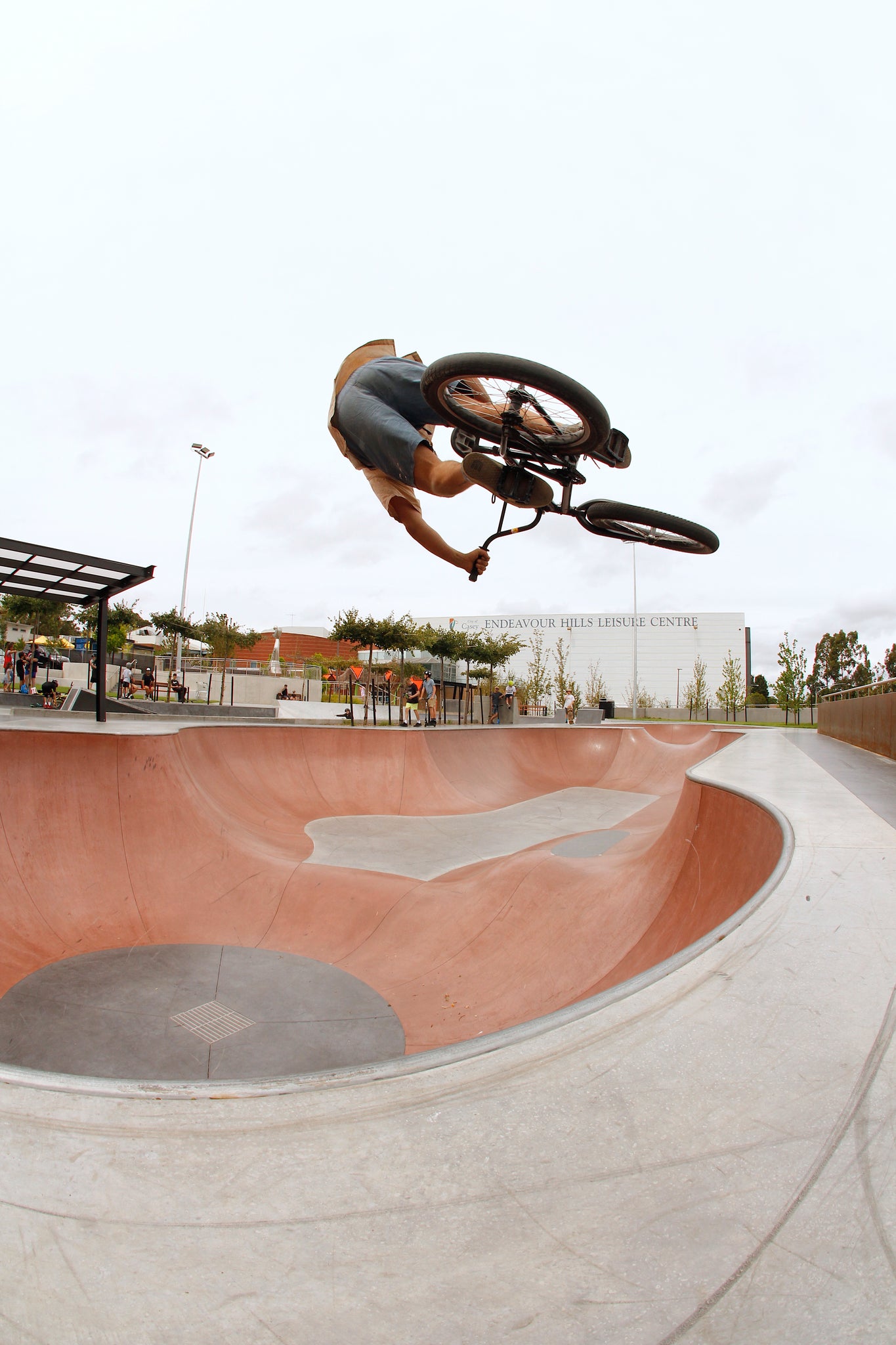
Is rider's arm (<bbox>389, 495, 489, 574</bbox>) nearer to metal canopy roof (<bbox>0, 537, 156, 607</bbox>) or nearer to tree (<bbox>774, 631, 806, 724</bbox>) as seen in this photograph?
metal canopy roof (<bbox>0, 537, 156, 607</bbox>)

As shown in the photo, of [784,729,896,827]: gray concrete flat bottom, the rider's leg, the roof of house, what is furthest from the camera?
the roof of house

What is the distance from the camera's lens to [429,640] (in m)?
34.1

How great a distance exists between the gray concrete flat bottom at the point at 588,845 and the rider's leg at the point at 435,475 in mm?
3699

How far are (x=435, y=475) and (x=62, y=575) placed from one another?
6.70 metres

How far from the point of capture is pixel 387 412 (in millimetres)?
5520

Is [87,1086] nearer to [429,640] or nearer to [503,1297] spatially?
[503,1297]

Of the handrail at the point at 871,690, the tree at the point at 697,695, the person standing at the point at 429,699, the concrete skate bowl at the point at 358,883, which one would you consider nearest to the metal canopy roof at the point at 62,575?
the concrete skate bowl at the point at 358,883

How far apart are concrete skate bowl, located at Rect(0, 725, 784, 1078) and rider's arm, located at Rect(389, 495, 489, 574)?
2736 millimetres

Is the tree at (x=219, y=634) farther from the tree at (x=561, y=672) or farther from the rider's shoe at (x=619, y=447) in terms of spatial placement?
the rider's shoe at (x=619, y=447)

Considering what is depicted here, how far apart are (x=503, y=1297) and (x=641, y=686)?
69702 mm

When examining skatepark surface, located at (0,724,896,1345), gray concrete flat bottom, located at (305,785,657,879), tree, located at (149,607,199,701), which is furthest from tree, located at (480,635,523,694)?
skatepark surface, located at (0,724,896,1345)

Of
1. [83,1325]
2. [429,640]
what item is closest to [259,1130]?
[83,1325]

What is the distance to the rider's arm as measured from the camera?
5.88 meters

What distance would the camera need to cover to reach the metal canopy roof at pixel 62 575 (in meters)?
8.55
